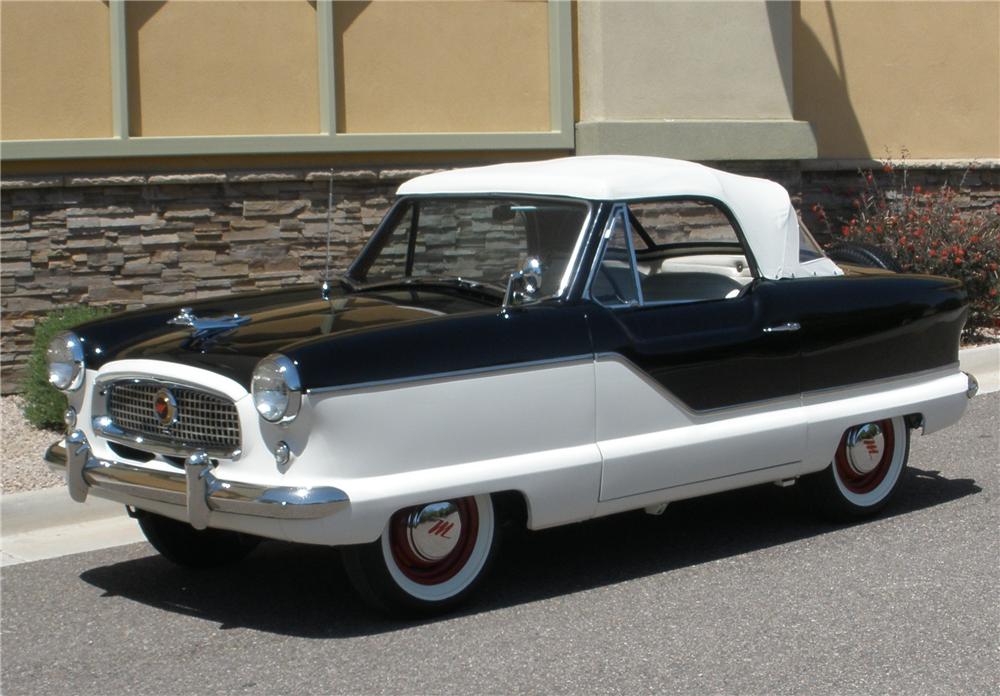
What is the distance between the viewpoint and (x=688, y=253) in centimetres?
685

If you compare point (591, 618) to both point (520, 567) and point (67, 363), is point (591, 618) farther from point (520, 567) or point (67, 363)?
point (67, 363)

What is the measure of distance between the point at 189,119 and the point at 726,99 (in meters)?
4.68

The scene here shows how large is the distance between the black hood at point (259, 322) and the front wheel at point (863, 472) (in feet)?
6.27

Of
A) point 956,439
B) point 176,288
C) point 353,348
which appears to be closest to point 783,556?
point 353,348

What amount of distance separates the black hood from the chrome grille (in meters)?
0.12

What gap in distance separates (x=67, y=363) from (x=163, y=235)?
476cm

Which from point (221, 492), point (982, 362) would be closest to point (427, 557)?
point (221, 492)

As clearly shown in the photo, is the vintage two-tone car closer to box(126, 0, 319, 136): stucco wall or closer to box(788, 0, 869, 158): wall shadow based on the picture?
box(126, 0, 319, 136): stucco wall

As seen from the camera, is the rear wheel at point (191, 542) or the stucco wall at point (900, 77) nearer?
the rear wheel at point (191, 542)

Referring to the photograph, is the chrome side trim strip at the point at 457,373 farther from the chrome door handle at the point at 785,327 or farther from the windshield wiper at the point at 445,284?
the chrome door handle at the point at 785,327

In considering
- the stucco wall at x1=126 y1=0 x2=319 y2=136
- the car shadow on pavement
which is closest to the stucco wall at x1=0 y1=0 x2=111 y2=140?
the stucco wall at x1=126 y1=0 x2=319 y2=136

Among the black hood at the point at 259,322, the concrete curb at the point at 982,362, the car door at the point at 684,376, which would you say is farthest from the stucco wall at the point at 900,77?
the black hood at the point at 259,322

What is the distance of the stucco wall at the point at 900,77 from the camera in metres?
13.3

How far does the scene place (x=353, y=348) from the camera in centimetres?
502
